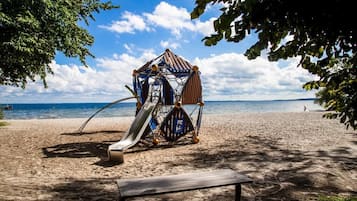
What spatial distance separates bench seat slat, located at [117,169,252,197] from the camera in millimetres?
3214

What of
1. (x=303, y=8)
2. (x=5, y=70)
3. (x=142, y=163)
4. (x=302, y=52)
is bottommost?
(x=142, y=163)

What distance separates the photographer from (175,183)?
3520 mm

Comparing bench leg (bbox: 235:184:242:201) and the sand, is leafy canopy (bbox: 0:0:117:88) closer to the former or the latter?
the sand

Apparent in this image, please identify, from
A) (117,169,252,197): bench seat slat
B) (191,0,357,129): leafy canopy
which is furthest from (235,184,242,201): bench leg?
(191,0,357,129): leafy canopy

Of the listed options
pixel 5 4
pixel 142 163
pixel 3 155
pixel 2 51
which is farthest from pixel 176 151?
pixel 5 4

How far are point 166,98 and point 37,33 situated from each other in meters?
5.17

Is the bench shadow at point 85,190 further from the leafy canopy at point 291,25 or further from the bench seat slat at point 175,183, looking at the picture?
the leafy canopy at point 291,25

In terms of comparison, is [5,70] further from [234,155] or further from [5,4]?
[234,155]

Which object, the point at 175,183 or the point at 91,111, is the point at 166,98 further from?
the point at 91,111

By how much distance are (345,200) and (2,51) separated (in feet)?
33.0

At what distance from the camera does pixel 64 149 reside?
923cm

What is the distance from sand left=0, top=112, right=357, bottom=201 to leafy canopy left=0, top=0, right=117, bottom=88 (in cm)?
309

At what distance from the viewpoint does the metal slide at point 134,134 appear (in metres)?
7.36

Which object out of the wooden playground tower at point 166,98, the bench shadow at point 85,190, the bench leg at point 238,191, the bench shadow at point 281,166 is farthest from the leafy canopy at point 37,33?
the bench leg at point 238,191
